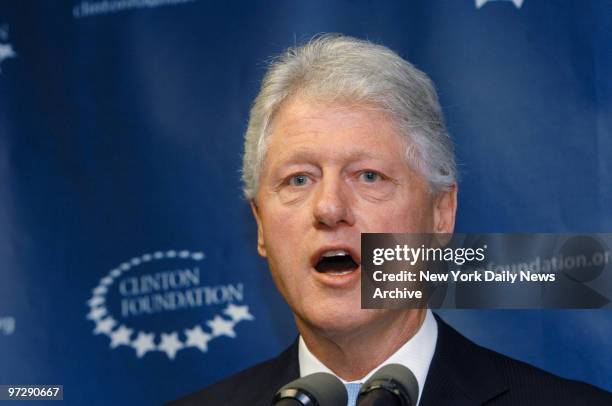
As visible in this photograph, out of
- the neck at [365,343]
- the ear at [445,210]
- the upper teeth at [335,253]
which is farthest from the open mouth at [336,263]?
the ear at [445,210]

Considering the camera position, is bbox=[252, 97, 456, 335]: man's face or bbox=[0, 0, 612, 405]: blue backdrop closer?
bbox=[252, 97, 456, 335]: man's face

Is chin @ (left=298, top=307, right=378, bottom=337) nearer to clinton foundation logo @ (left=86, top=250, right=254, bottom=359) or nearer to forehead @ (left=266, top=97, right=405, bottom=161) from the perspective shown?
forehead @ (left=266, top=97, right=405, bottom=161)

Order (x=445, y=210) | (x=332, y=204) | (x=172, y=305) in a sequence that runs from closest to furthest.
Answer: (x=332, y=204) → (x=445, y=210) → (x=172, y=305)

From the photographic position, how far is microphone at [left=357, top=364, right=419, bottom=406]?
1.03 meters

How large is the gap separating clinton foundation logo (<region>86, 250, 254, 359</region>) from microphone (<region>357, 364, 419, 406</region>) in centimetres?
92

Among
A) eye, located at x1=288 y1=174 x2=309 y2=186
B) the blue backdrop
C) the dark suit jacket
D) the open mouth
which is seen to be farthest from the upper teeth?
the blue backdrop

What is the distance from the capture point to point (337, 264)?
1548 mm

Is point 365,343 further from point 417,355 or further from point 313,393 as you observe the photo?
point 313,393

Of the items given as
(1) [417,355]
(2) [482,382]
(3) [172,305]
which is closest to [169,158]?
(3) [172,305]

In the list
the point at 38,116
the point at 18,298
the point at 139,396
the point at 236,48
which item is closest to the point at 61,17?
the point at 38,116

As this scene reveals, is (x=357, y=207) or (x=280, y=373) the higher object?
(x=357, y=207)

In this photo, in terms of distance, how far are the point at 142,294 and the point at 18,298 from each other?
0.89ft

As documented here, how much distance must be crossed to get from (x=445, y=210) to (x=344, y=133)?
0.80 feet

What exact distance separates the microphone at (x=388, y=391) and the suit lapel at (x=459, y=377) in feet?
1.56
